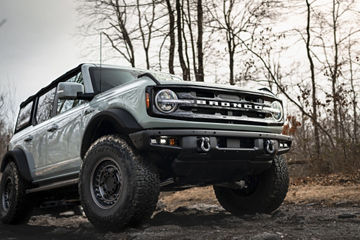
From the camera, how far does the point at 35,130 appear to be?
6320mm

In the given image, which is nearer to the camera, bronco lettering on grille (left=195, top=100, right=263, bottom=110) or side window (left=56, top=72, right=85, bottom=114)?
bronco lettering on grille (left=195, top=100, right=263, bottom=110)

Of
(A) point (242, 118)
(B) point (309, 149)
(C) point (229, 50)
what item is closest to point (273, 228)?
(A) point (242, 118)

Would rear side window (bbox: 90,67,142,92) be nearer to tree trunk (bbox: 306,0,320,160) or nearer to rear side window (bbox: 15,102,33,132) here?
rear side window (bbox: 15,102,33,132)

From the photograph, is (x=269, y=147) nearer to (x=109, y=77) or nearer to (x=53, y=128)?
(x=109, y=77)

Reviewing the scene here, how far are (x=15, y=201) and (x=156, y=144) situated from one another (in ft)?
10.6

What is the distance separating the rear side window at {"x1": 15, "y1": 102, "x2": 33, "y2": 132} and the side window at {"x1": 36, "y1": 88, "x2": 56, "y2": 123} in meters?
0.42

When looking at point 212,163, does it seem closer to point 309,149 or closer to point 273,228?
point 273,228

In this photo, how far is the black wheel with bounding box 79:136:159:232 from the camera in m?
3.86

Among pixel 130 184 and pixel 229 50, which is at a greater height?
pixel 229 50

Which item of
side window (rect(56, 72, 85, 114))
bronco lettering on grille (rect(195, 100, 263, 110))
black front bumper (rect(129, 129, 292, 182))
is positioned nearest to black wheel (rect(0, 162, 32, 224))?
side window (rect(56, 72, 85, 114))

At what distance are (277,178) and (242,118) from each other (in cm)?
106

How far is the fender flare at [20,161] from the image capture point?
241 inches

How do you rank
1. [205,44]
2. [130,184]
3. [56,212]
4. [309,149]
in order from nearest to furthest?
[130,184] → [56,212] → [309,149] → [205,44]

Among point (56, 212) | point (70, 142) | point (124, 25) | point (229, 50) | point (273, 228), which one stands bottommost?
point (56, 212)
